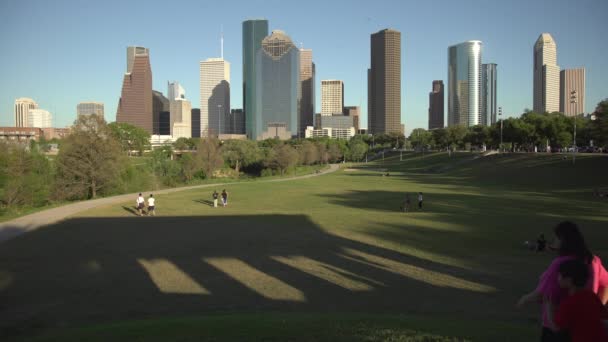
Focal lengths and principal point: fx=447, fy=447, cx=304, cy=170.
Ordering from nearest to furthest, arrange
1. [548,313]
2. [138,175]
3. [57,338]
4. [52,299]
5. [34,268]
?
[548,313]
[57,338]
[52,299]
[34,268]
[138,175]

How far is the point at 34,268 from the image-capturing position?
14312 millimetres

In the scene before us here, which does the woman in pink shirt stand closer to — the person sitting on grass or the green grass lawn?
the person sitting on grass

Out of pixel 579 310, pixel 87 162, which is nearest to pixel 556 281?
pixel 579 310

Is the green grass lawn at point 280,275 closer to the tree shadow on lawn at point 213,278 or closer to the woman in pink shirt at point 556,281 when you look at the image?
the tree shadow on lawn at point 213,278

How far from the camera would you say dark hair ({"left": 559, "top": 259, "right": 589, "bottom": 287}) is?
4.28 m

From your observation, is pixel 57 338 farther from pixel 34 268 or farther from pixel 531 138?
pixel 531 138

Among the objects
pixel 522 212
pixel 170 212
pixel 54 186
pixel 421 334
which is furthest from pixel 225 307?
pixel 54 186

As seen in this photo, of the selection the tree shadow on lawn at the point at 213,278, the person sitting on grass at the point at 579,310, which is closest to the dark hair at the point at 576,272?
the person sitting on grass at the point at 579,310

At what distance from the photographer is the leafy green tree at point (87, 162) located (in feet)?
137

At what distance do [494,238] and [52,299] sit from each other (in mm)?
16339

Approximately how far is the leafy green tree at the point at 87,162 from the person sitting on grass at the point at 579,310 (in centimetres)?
4327

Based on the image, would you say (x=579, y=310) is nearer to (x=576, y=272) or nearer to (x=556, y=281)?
(x=576, y=272)

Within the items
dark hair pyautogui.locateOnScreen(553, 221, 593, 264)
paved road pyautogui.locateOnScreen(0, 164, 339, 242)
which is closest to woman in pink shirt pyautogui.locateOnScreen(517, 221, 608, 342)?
dark hair pyautogui.locateOnScreen(553, 221, 593, 264)

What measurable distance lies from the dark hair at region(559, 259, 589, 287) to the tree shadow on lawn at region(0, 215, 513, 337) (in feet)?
19.1
